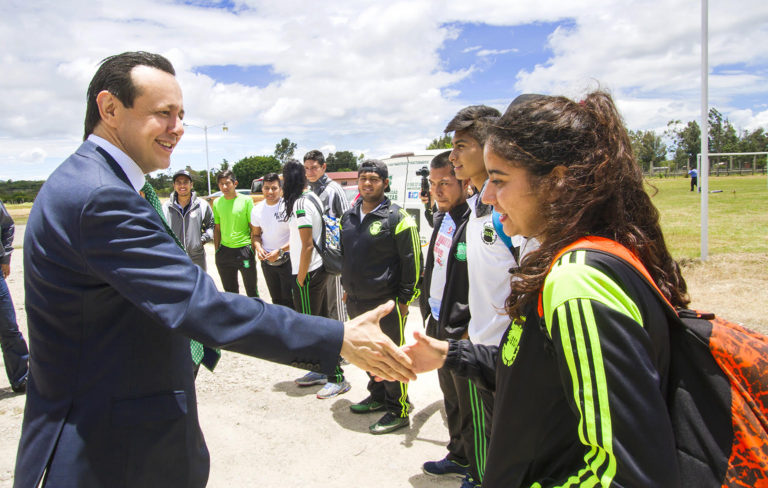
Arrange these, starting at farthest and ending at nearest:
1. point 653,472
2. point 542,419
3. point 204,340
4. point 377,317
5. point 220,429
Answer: point 220,429 → point 377,317 → point 204,340 → point 542,419 → point 653,472

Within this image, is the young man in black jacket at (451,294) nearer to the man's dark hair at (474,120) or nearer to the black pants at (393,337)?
the man's dark hair at (474,120)

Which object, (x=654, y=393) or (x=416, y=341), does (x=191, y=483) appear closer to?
(x=416, y=341)

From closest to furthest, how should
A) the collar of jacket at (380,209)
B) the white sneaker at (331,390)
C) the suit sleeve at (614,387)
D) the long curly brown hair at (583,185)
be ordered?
1. the suit sleeve at (614,387)
2. the long curly brown hair at (583,185)
3. the collar of jacket at (380,209)
4. the white sneaker at (331,390)

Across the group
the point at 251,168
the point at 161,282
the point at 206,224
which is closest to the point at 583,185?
the point at 161,282

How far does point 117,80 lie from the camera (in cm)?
173

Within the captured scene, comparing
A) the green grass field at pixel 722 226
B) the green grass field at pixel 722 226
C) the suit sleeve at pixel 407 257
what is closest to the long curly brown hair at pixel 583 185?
the suit sleeve at pixel 407 257

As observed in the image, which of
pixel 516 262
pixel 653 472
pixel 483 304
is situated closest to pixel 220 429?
pixel 483 304

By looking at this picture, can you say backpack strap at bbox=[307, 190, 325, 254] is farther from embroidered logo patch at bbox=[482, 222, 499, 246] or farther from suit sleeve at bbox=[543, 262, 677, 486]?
suit sleeve at bbox=[543, 262, 677, 486]

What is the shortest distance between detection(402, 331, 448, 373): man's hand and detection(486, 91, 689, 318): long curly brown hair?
1.90 feet

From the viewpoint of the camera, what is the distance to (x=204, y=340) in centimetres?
153

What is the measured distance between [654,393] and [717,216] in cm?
2007

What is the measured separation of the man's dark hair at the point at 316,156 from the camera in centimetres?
609

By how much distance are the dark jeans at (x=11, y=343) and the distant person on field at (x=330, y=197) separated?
126 inches

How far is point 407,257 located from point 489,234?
154 centimetres
